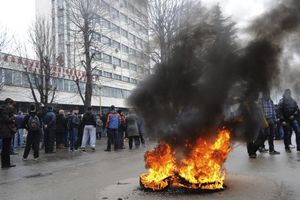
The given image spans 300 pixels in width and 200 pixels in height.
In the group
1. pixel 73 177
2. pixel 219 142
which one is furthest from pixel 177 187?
pixel 73 177

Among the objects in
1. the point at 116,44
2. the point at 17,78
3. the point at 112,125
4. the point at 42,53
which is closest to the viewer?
the point at 112,125

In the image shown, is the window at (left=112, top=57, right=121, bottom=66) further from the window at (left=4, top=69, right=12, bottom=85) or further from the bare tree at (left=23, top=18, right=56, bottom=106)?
the bare tree at (left=23, top=18, right=56, bottom=106)

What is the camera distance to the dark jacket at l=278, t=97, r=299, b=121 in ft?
39.2

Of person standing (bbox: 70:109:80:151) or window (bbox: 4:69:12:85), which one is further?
window (bbox: 4:69:12:85)

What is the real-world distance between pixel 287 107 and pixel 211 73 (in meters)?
5.99

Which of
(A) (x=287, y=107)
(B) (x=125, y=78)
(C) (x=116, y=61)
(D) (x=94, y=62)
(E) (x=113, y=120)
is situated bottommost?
(E) (x=113, y=120)

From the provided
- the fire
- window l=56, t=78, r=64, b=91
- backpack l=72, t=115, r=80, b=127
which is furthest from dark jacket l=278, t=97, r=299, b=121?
window l=56, t=78, r=64, b=91

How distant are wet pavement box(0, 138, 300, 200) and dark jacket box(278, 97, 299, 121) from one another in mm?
1196

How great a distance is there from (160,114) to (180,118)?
48 cm

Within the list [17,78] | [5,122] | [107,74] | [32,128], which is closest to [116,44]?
[107,74]

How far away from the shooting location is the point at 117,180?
8.22m

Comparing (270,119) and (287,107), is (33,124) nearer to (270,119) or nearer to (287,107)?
(270,119)

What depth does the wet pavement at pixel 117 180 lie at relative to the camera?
20.6 feet

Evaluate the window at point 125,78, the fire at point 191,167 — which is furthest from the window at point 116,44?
the fire at point 191,167
